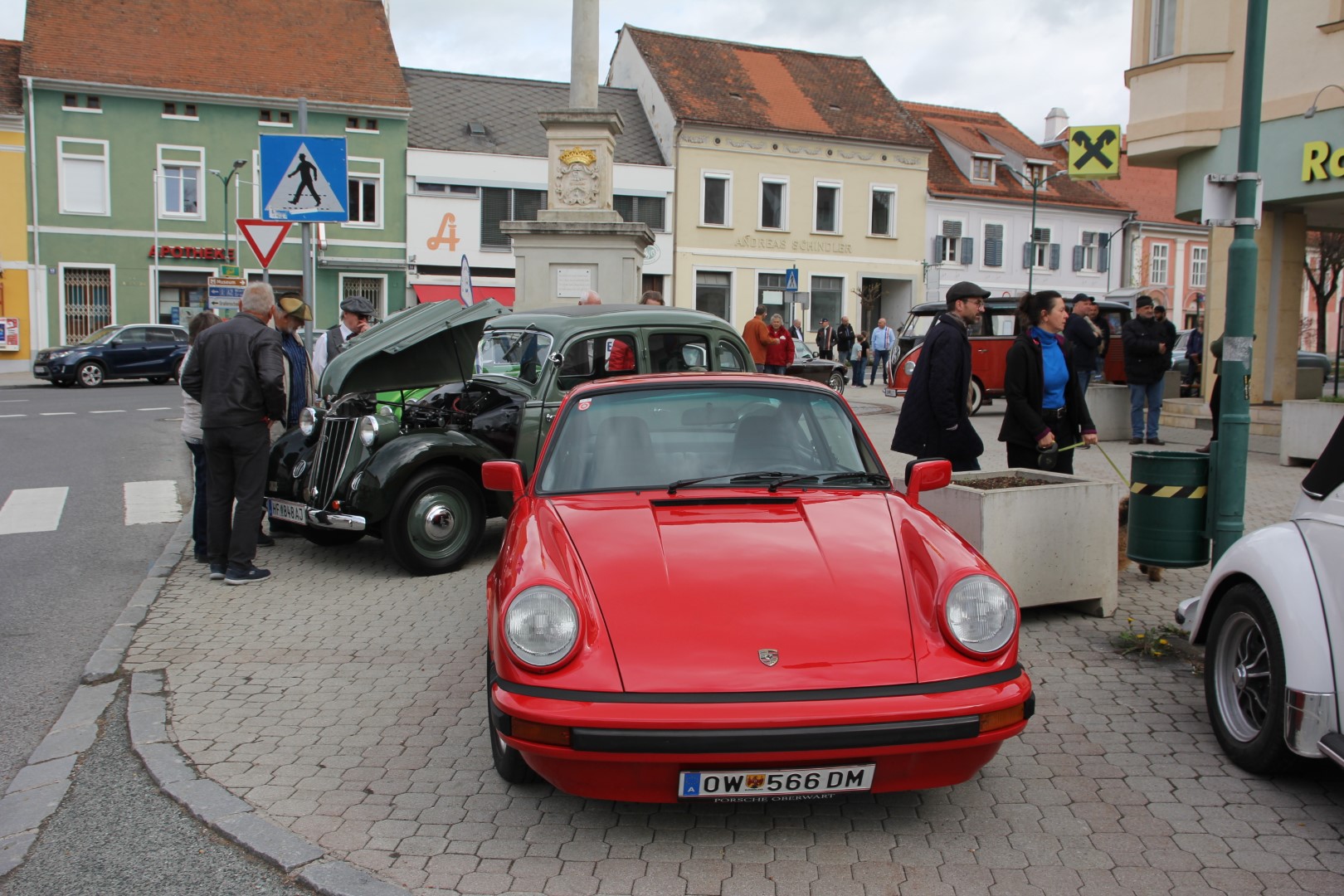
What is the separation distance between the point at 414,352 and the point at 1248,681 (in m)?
6.08

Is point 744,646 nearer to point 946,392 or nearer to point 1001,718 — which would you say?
point 1001,718

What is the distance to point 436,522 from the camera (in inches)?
300

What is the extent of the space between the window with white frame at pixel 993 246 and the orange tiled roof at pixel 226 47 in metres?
23.2

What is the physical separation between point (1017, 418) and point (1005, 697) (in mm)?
3961

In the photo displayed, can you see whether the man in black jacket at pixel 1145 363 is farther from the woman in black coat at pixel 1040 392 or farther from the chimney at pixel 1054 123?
the chimney at pixel 1054 123

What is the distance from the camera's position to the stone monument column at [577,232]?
1681 cm

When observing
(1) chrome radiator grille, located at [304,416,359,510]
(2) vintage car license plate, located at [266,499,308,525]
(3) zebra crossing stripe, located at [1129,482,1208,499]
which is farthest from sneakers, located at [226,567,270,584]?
(3) zebra crossing stripe, located at [1129,482,1208,499]

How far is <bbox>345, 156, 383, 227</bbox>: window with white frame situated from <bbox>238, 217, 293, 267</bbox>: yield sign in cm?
2804

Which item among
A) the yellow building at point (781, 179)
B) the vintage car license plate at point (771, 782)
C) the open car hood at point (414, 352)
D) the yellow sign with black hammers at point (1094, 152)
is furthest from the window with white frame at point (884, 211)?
the vintage car license plate at point (771, 782)

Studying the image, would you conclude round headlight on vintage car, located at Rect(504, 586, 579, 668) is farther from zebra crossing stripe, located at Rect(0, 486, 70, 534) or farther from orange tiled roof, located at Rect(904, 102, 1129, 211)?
orange tiled roof, located at Rect(904, 102, 1129, 211)

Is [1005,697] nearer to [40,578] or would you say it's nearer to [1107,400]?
[40,578]

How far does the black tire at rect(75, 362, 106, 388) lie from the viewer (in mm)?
27844

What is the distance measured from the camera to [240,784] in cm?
413

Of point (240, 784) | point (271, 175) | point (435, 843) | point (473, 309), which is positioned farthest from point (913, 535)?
point (271, 175)
